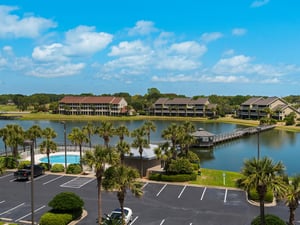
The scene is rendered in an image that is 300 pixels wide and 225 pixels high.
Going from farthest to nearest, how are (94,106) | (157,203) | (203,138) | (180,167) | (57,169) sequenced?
(94,106)
(203,138)
(57,169)
(180,167)
(157,203)

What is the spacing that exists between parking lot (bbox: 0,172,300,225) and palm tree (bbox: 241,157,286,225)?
7.34 metres

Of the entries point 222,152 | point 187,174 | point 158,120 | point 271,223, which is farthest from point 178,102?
point 271,223

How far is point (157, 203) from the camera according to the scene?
30.7 m

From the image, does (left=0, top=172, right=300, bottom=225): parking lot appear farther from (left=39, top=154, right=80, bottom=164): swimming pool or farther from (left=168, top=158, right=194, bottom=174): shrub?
(left=39, top=154, right=80, bottom=164): swimming pool

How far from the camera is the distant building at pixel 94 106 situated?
16326 centimetres

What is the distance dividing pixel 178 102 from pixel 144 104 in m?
20.4

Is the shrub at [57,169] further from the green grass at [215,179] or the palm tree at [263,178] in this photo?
the palm tree at [263,178]

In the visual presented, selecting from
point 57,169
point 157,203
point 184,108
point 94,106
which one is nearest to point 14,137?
point 57,169

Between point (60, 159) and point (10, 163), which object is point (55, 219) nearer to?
point (10, 163)

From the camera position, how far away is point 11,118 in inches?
6275

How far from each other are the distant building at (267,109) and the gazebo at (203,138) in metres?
62.8

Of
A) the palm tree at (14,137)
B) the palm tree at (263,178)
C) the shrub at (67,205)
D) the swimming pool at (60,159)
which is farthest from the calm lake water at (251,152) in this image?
the palm tree at (263,178)

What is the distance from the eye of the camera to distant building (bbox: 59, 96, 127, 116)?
163m

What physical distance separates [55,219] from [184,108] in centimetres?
13675
